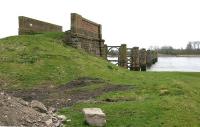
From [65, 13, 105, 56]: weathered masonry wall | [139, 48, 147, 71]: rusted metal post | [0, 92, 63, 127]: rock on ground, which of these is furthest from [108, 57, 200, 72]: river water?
[0, 92, 63, 127]: rock on ground

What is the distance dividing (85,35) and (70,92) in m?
13.1

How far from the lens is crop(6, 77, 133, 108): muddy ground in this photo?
13.6 meters

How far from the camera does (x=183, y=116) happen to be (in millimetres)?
11148

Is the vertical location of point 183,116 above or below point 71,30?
below

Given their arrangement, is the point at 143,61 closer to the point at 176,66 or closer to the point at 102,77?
the point at 176,66

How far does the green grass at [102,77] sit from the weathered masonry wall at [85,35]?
878mm

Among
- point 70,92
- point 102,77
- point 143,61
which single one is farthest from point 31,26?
point 143,61

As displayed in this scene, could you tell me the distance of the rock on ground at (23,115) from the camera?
9312 mm

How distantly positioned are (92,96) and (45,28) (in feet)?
62.0

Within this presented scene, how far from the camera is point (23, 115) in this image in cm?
981

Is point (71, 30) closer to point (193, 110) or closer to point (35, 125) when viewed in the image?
point (193, 110)

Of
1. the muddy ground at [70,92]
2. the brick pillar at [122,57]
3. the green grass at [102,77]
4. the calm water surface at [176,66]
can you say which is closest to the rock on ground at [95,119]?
the green grass at [102,77]

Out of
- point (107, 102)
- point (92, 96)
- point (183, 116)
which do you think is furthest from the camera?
point (92, 96)

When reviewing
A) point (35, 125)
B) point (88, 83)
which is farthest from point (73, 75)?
point (35, 125)
